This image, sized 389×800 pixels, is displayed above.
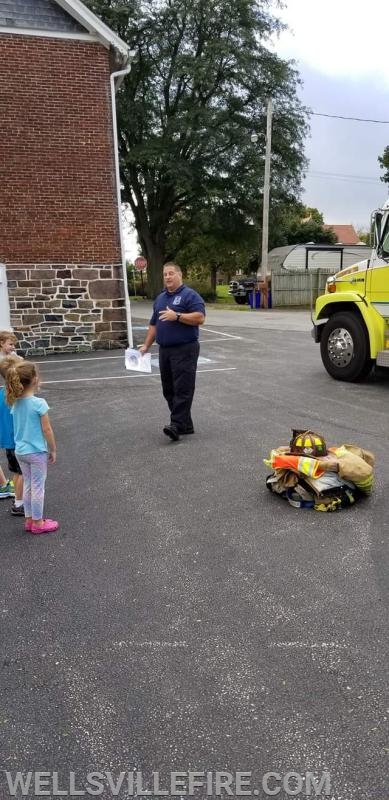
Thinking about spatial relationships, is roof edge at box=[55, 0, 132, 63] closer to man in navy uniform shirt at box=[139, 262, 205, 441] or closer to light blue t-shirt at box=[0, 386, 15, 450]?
man in navy uniform shirt at box=[139, 262, 205, 441]

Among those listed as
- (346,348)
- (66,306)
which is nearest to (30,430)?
(346,348)

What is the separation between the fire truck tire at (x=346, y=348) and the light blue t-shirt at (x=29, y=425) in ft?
19.6

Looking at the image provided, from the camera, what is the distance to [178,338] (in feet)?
19.4

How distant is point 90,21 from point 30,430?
11.2 m

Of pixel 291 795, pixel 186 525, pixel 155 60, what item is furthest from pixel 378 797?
pixel 155 60

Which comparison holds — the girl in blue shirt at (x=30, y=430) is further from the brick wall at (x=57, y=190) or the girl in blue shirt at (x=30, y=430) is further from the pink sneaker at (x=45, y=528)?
the brick wall at (x=57, y=190)

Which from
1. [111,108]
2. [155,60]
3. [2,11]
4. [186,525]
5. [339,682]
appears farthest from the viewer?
[155,60]

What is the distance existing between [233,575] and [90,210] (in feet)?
34.6

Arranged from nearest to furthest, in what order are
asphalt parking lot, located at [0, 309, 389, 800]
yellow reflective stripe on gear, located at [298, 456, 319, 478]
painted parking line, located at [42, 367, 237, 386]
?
asphalt parking lot, located at [0, 309, 389, 800] → yellow reflective stripe on gear, located at [298, 456, 319, 478] → painted parking line, located at [42, 367, 237, 386]

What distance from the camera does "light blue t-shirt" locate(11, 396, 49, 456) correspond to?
376 centimetres

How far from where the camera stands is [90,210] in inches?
481

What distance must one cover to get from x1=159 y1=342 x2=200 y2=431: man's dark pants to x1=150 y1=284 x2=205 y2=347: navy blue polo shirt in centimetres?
8

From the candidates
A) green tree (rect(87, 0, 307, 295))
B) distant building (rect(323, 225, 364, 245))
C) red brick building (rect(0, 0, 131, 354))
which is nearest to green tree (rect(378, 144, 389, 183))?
green tree (rect(87, 0, 307, 295))

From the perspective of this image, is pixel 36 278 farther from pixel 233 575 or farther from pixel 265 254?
pixel 265 254
